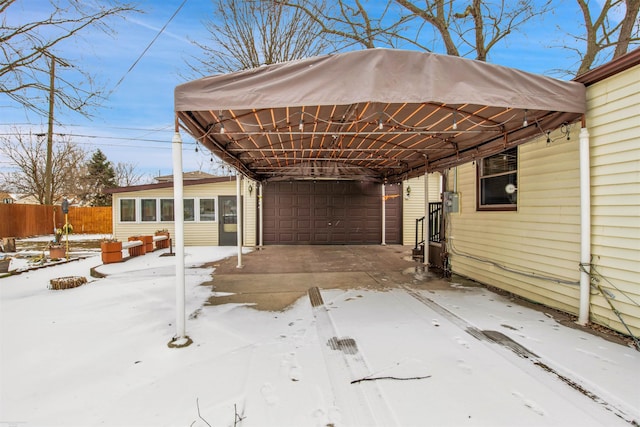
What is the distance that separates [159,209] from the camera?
1058 cm

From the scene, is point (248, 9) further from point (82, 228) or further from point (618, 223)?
point (82, 228)

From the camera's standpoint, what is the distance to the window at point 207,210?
34.8 feet

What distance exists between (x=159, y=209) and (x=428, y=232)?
30.6ft

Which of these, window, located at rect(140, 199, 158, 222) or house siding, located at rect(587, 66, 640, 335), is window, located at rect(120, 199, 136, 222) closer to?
window, located at rect(140, 199, 158, 222)

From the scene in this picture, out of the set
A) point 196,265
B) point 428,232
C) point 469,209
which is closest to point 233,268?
point 196,265

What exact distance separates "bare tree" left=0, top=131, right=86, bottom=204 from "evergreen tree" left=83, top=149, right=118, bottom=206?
7.10 ft

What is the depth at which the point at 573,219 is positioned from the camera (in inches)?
134

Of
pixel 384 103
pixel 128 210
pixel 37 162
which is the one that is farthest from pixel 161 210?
pixel 37 162

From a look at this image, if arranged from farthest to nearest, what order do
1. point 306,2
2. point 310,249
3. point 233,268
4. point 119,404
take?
point 310,249, point 306,2, point 233,268, point 119,404

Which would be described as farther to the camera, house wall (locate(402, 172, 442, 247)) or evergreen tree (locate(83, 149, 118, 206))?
evergreen tree (locate(83, 149, 118, 206))

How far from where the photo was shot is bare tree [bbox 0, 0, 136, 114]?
18.3ft

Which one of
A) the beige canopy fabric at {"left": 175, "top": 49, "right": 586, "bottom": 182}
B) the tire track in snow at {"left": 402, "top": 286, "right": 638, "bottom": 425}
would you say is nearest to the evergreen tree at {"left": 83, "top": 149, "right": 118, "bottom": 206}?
the beige canopy fabric at {"left": 175, "top": 49, "right": 586, "bottom": 182}

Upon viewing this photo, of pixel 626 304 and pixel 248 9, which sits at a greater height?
pixel 248 9

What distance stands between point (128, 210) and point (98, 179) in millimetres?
16292
